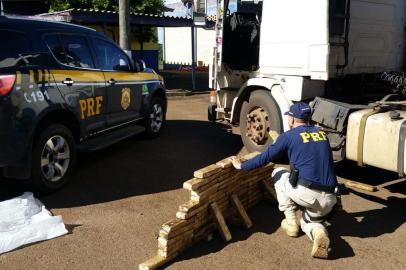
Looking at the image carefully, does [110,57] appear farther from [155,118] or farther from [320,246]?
[320,246]

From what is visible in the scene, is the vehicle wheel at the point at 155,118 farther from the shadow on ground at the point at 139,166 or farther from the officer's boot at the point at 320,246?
the officer's boot at the point at 320,246

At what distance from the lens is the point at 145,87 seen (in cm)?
732

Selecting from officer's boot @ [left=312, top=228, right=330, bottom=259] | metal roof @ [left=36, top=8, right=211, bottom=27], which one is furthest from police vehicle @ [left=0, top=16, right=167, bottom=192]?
metal roof @ [left=36, top=8, right=211, bottom=27]

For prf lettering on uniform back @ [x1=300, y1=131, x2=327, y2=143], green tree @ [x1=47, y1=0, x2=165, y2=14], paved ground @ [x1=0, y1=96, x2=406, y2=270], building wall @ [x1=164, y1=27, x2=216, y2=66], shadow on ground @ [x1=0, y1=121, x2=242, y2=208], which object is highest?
green tree @ [x1=47, y1=0, x2=165, y2=14]

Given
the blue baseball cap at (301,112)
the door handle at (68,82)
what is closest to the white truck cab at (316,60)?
the blue baseball cap at (301,112)

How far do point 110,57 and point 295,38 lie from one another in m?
2.68

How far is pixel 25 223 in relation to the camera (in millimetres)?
4039

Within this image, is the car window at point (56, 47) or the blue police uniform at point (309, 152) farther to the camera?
the car window at point (56, 47)

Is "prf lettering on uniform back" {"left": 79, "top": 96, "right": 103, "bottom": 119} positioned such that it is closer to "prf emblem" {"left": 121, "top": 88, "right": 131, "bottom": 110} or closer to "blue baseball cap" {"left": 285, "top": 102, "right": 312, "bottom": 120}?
"prf emblem" {"left": 121, "top": 88, "right": 131, "bottom": 110}

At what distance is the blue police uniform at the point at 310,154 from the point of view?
380 centimetres

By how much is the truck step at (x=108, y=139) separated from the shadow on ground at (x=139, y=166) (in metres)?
0.35

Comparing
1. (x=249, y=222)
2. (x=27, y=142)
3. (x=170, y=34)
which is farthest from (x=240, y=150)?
(x=170, y=34)

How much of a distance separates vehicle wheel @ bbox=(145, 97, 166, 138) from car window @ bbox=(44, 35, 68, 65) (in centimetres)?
248

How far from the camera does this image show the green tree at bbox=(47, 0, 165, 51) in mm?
18672
